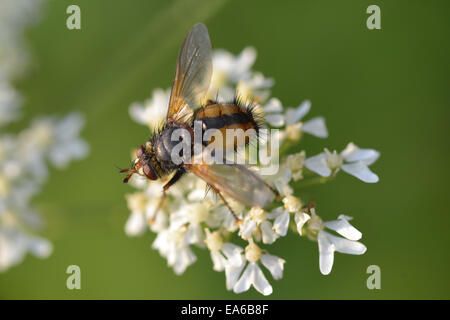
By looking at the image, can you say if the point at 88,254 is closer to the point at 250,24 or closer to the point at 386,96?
the point at 250,24

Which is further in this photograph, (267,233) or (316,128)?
(316,128)

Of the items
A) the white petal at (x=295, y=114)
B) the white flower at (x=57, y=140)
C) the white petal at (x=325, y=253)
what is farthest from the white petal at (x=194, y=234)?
the white flower at (x=57, y=140)

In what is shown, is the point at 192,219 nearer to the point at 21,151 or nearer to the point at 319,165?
the point at 319,165

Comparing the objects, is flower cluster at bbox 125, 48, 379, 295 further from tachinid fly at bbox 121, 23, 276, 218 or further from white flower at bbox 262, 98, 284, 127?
tachinid fly at bbox 121, 23, 276, 218

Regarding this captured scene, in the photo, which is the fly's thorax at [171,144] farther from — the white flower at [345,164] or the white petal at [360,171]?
the white petal at [360,171]

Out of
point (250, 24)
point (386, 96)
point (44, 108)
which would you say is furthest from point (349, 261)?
point (44, 108)

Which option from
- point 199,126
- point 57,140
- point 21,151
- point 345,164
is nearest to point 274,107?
point 345,164

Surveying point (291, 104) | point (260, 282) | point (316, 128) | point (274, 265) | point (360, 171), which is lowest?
point (260, 282)
